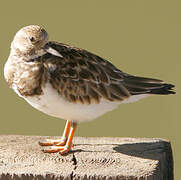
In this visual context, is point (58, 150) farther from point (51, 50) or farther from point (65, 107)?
point (51, 50)

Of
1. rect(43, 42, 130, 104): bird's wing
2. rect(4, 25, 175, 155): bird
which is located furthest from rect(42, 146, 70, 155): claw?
rect(43, 42, 130, 104): bird's wing

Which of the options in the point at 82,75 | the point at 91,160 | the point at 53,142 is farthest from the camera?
the point at 53,142

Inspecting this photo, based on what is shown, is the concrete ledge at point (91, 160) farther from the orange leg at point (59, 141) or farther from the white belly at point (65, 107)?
the white belly at point (65, 107)

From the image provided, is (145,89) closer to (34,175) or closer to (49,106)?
(49,106)

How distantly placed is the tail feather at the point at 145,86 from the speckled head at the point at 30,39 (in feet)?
4.03

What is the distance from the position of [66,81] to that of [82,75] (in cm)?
24

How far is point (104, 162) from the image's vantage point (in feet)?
19.2

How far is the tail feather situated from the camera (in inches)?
253

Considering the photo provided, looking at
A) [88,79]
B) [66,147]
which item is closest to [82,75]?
[88,79]

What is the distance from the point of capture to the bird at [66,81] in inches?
235

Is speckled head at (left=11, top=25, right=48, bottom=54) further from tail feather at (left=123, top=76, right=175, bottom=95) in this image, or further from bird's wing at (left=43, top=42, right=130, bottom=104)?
tail feather at (left=123, top=76, right=175, bottom=95)

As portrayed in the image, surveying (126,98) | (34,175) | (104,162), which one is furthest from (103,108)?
(34,175)

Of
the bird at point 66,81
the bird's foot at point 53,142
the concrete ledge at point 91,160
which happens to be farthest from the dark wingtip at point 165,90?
the bird's foot at point 53,142

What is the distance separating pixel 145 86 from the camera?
6.49m
